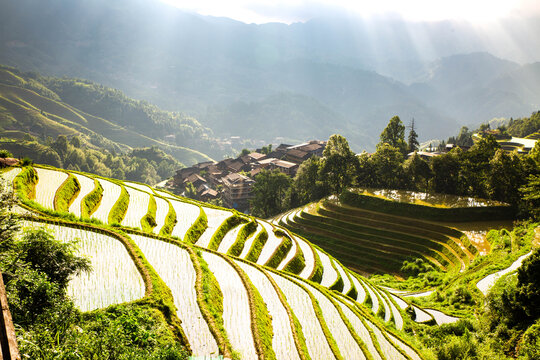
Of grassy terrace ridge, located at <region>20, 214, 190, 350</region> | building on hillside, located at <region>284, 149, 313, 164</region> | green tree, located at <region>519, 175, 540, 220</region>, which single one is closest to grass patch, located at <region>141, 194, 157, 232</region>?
grassy terrace ridge, located at <region>20, 214, 190, 350</region>

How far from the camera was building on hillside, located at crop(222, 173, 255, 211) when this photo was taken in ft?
208

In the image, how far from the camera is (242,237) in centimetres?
1855

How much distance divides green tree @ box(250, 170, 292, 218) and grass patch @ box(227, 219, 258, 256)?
2589 centimetres

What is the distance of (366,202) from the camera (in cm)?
3406

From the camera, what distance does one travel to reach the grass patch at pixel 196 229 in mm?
16472

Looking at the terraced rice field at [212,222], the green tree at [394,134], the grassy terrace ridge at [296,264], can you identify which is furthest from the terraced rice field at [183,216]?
the green tree at [394,134]

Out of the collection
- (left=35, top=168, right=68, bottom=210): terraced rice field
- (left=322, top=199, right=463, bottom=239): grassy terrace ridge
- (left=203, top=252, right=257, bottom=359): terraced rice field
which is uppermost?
(left=35, top=168, right=68, bottom=210): terraced rice field

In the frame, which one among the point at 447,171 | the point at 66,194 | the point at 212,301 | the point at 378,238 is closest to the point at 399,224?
the point at 378,238

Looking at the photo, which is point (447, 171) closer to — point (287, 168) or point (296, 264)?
point (296, 264)

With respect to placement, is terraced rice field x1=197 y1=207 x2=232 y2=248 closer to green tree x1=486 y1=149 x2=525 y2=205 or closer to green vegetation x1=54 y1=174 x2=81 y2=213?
green vegetation x1=54 y1=174 x2=81 y2=213

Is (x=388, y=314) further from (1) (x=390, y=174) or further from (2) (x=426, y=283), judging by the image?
(1) (x=390, y=174)

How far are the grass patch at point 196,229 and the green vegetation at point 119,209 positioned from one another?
3745mm

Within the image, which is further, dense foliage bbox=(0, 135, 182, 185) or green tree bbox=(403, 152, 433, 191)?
dense foliage bbox=(0, 135, 182, 185)

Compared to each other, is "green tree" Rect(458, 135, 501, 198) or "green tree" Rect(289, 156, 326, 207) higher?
"green tree" Rect(458, 135, 501, 198)
